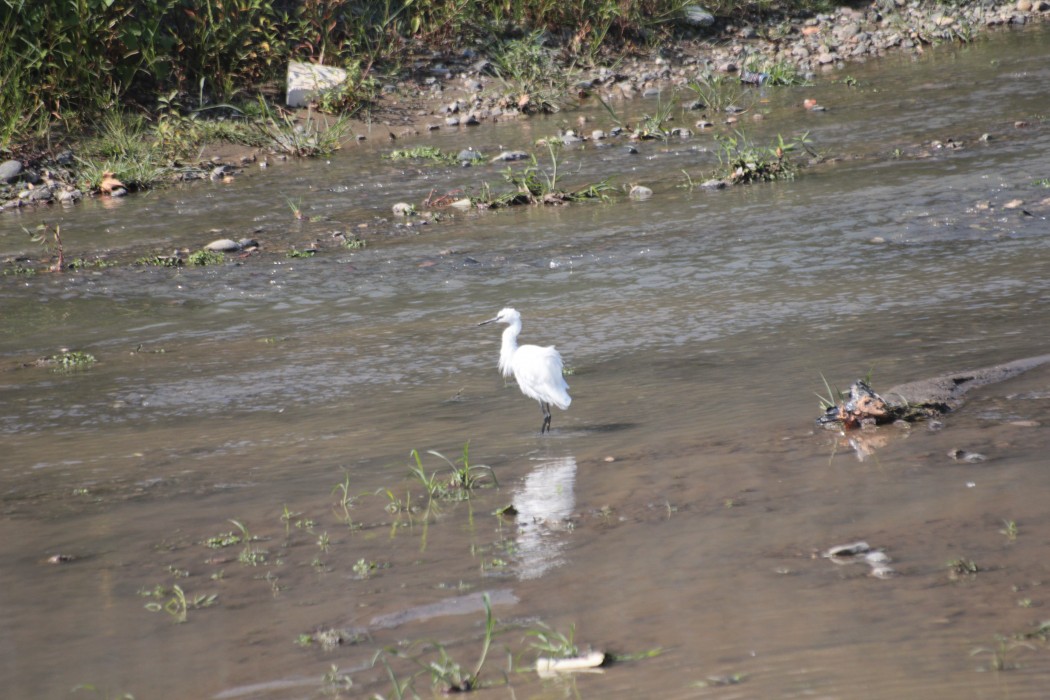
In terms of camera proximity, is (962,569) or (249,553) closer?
(962,569)

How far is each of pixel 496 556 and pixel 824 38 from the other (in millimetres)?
14582

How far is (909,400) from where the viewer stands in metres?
4.34

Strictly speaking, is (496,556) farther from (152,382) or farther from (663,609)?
(152,382)

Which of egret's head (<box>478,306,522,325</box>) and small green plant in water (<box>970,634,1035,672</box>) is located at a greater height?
small green plant in water (<box>970,634,1035,672</box>)

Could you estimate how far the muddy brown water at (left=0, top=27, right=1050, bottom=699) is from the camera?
9.12ft

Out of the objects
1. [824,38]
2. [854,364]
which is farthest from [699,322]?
[824,38]

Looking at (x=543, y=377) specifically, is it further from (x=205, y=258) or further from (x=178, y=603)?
(x=205, y=258)

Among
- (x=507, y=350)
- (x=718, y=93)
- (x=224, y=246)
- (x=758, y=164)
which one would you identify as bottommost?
(x=224, y=246)

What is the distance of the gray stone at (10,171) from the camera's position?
36.8 ft

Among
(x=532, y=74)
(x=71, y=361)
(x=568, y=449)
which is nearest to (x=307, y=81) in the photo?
(x=532, y=74)

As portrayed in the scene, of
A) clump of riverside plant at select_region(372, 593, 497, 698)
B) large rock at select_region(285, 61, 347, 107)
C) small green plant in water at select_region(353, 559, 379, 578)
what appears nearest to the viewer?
clump of riverside plant at select_region(372, 593, 497, 698)

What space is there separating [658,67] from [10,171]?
26.3 ft

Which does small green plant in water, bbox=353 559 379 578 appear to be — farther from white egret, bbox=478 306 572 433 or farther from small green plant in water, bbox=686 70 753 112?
small green plant in water, bbox=686 70 753 112

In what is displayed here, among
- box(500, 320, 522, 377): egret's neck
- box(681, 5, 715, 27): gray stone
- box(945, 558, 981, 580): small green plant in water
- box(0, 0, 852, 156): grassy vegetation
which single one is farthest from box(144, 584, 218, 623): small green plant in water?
box(681, 5, 715, 27): gray stone
